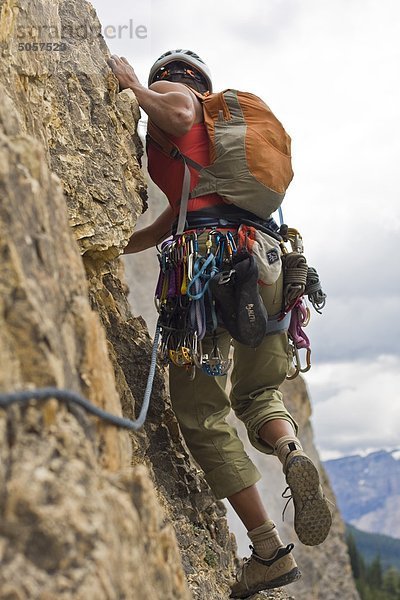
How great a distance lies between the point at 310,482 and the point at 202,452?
93cm

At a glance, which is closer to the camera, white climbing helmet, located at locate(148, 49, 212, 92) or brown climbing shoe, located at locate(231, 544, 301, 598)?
brown climbing shoe, located at locate(231, 544, 301, 598)

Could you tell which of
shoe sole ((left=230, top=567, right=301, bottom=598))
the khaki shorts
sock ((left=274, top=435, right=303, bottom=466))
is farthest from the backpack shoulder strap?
shoe sole ((left=230, top=567, right=301, bottom=598))

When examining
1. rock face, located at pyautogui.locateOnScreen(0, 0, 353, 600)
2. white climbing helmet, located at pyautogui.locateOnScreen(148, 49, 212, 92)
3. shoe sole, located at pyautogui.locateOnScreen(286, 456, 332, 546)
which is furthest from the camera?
white climbing helmet, located at pyautogui.locateOnScreen(148, 49, 212, 92)

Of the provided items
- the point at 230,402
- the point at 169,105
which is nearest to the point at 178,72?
the point at 169,105

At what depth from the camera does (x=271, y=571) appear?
5.61 meters

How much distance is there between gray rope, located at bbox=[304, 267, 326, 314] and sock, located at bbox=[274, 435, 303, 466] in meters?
1.25

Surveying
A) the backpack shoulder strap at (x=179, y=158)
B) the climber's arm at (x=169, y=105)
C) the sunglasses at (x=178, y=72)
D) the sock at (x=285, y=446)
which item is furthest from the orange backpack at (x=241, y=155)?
the sock at (x=285, y=446)

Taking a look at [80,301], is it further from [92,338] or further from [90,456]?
[90,456]

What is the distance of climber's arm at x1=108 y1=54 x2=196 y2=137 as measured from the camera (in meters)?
5.80

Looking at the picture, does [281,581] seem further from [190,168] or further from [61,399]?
[61,399]

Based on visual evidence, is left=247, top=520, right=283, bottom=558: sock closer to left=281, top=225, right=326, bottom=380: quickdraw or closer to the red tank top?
left=281, top=225, right=326, bottom=380: quickdraw

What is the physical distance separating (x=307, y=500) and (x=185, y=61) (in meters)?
3.51

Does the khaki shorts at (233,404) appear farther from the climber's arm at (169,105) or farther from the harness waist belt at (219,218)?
the climber's arm at (169,105)

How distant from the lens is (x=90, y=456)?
2682 mm
